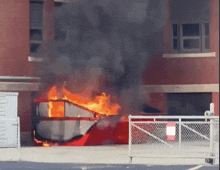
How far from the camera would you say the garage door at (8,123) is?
74.0 ft

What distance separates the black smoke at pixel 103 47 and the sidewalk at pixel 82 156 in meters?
3.71

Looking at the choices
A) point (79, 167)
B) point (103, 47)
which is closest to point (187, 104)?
point (103, 47)

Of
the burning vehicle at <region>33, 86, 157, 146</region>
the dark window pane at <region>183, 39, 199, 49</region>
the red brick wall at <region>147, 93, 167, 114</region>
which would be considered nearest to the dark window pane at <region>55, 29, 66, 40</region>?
the burning vehicle at <region>33, 86, 157, 146</region>

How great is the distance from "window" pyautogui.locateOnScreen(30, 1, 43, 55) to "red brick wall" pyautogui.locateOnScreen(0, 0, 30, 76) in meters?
0.29

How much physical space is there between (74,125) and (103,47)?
381cm

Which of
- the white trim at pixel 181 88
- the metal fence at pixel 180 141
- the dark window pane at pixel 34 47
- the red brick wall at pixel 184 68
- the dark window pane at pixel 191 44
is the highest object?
the dark window pane at pixel 191 44

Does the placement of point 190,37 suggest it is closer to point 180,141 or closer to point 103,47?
point 103,47

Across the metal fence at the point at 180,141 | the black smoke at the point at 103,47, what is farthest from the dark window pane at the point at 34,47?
the metal fence at the point at 180,141

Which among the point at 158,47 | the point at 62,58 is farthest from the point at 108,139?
the point at 158,47

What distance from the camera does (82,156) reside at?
19734mm

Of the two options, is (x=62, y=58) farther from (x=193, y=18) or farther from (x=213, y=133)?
(x=213, y=133)

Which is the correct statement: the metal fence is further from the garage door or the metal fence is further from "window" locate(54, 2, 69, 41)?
"window" locate(54, 2, 69, 41)

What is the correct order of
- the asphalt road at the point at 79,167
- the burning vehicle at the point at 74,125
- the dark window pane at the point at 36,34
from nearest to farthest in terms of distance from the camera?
the asphalt road at the point at 79,167, the burning vehicle at the point at 74,125, the dark window pane at the point at 36,34

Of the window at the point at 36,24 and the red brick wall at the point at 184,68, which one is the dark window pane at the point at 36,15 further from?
the red brick wall at the point at 184,68
